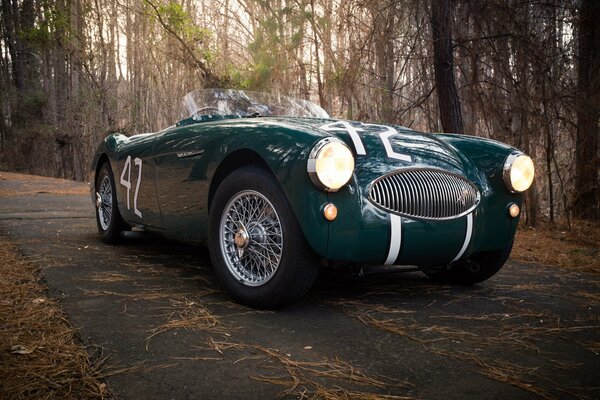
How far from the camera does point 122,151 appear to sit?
4.27m

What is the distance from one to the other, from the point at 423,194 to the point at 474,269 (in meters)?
0.98

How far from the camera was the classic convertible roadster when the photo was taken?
2.40 meters

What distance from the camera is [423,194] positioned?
2580mm

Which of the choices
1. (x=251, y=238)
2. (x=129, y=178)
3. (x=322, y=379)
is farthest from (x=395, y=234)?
(x=129, y=178)

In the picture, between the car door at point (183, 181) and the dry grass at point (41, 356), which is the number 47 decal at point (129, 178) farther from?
the dry grass at point (41, 356)

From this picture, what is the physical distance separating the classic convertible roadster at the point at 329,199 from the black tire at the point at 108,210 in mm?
1128

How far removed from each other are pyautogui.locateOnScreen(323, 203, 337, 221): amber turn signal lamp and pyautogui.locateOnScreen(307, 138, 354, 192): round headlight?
8cm

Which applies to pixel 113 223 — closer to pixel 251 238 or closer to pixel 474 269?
pixel 251 238

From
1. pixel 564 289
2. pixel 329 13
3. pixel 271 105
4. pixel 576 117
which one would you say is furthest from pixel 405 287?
pixel 329 13

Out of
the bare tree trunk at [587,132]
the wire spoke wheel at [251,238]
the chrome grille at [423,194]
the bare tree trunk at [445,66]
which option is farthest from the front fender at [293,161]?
the bare tree trunk at [587,132]

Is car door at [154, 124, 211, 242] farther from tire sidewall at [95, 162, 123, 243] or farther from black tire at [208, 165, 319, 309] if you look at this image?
tire sidewall at [95, 162, 123, 243]

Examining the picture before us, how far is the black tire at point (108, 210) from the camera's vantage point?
4441mm

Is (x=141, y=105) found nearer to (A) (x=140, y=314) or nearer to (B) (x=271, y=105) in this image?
(B) (x=271, y=105)

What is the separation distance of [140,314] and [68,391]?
85 cm
